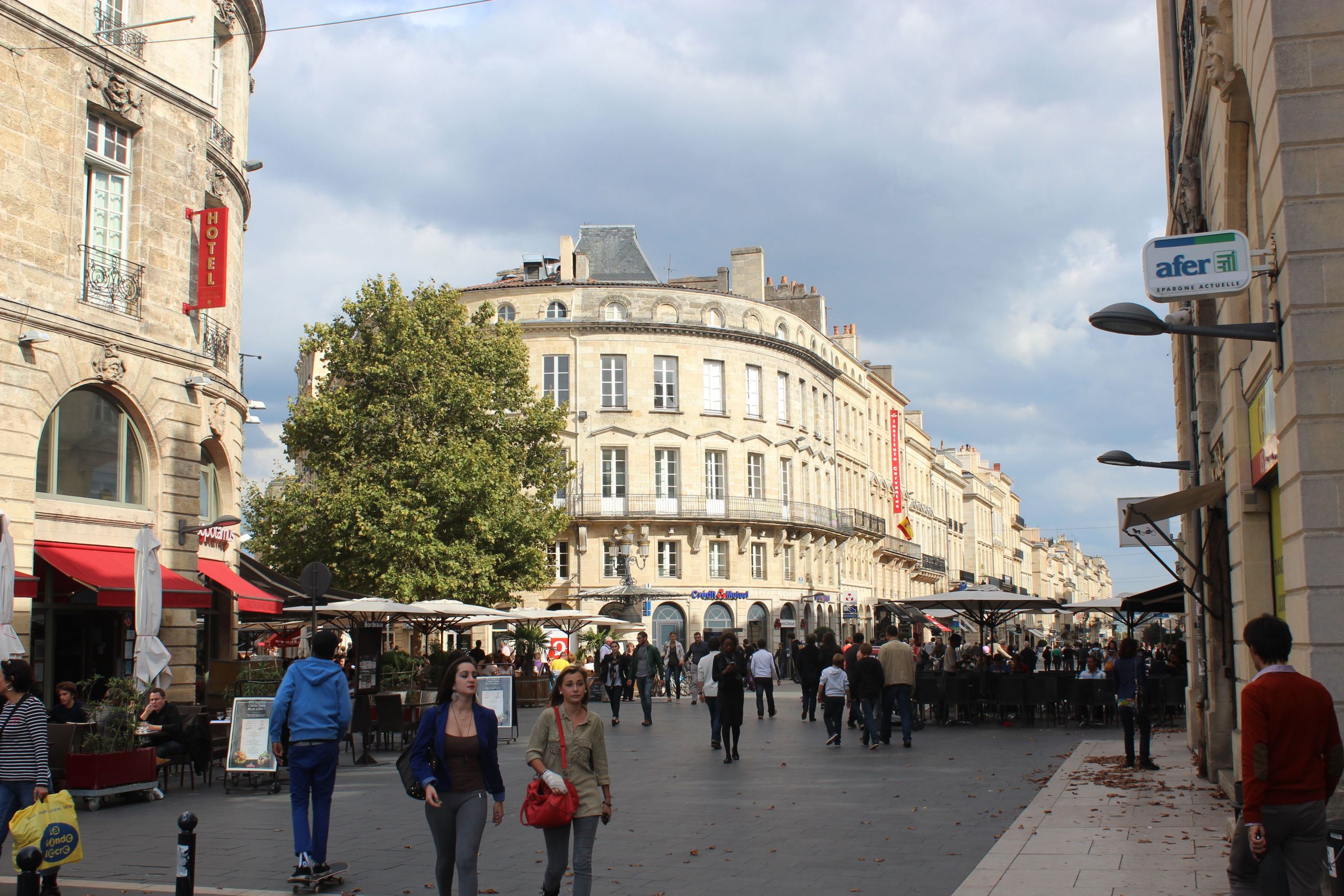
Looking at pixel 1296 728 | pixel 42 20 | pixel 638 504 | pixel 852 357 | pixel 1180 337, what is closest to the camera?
pixel 1296 728

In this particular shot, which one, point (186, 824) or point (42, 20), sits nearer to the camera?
point (186, 824)

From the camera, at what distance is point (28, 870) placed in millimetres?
5262

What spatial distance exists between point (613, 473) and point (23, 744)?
3876 cm

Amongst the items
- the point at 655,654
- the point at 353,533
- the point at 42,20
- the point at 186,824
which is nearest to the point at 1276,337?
the point at 186,824

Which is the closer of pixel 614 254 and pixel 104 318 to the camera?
pixel 104 318

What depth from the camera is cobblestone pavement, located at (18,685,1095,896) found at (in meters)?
8.00

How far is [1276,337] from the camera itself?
23.9 feet

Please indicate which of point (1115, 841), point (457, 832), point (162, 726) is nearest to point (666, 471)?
point (162, 726)

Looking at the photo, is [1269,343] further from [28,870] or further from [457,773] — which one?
[28,870]

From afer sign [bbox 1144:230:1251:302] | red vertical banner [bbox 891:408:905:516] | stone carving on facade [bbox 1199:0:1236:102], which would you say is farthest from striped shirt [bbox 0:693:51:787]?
red vertical banner [bbox 891:408:905:516]

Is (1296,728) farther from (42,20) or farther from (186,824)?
(42,20)

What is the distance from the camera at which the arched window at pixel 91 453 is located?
53.7 ft

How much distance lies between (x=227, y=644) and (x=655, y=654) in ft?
26.3

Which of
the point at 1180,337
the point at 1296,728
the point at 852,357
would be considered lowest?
the point at 1296,728
